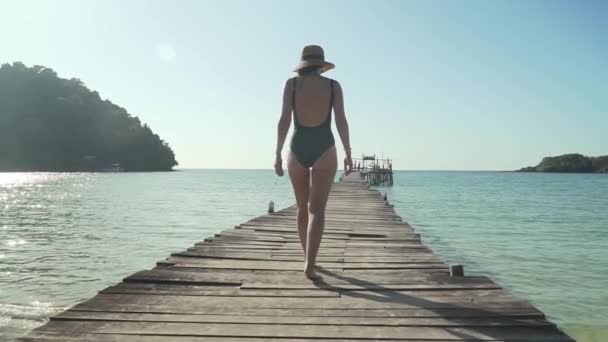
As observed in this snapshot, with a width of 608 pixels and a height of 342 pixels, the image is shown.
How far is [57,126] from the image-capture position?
11644cm

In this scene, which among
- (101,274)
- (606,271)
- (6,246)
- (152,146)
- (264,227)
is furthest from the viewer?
(152,146)

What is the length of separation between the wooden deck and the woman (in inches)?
26.5

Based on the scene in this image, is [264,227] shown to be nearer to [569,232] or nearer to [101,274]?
[101,274]

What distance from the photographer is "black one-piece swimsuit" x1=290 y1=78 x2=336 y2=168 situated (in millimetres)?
4254

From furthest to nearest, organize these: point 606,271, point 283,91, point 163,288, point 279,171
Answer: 1. point 606,271
2. point 279,171
3. point 283,91
4. point 163,288

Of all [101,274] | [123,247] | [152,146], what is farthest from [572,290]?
[152,146]

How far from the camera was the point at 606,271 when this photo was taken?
Result: 464 inches

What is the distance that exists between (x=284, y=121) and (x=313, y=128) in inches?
12.2

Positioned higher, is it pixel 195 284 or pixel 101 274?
pixel 195 284

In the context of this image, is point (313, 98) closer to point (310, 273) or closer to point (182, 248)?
point (310, 273)

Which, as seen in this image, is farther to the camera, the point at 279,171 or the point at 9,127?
the point at 9,127

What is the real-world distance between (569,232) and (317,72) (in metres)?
20.7

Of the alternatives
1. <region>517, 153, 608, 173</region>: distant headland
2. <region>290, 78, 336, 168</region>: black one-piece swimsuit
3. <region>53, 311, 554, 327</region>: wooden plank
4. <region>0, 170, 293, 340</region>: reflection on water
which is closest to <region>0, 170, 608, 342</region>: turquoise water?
<region>0, 170, 293, 340</region>: reflection on water

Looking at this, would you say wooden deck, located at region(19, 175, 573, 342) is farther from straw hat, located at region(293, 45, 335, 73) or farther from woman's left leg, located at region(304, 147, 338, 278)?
straw hat, located at region(293, 45, 335, 73)
